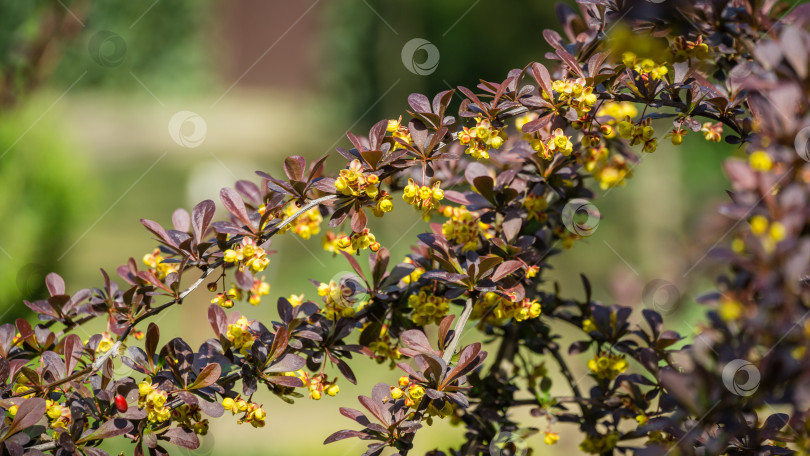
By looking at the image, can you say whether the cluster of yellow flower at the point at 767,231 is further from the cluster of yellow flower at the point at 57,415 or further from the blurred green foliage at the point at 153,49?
the blurred green foliage at the point at 153,49

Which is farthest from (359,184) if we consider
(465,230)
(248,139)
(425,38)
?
(248,139)

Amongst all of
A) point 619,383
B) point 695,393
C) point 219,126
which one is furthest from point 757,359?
point 219,126

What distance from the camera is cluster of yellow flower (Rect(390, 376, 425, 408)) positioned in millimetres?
775

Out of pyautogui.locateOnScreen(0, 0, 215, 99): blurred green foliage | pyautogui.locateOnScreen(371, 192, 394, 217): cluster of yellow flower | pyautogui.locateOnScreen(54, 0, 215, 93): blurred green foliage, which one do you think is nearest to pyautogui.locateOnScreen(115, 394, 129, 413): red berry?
pyautogui.locateOnScreen(371, 192, 394, 217): cluster of yellow flower

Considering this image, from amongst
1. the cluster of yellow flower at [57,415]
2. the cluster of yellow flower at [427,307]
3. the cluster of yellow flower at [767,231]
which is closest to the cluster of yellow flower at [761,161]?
the cluster of yellow flower at [767,231]

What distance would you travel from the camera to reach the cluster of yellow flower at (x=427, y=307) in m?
0.93

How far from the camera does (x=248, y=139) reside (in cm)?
822

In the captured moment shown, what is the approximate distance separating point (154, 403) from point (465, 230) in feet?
1.61

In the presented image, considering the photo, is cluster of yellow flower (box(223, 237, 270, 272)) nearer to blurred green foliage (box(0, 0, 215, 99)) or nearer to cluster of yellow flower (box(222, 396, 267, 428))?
cluster of yellow flower (box(222, 396, 267, 428))

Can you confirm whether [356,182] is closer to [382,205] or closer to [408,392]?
[382,205]

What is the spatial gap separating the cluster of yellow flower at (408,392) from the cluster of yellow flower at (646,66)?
0.50 metres

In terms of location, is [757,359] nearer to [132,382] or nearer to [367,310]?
[367,310]

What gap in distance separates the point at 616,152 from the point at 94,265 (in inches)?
174

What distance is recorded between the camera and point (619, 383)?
3.34ft
